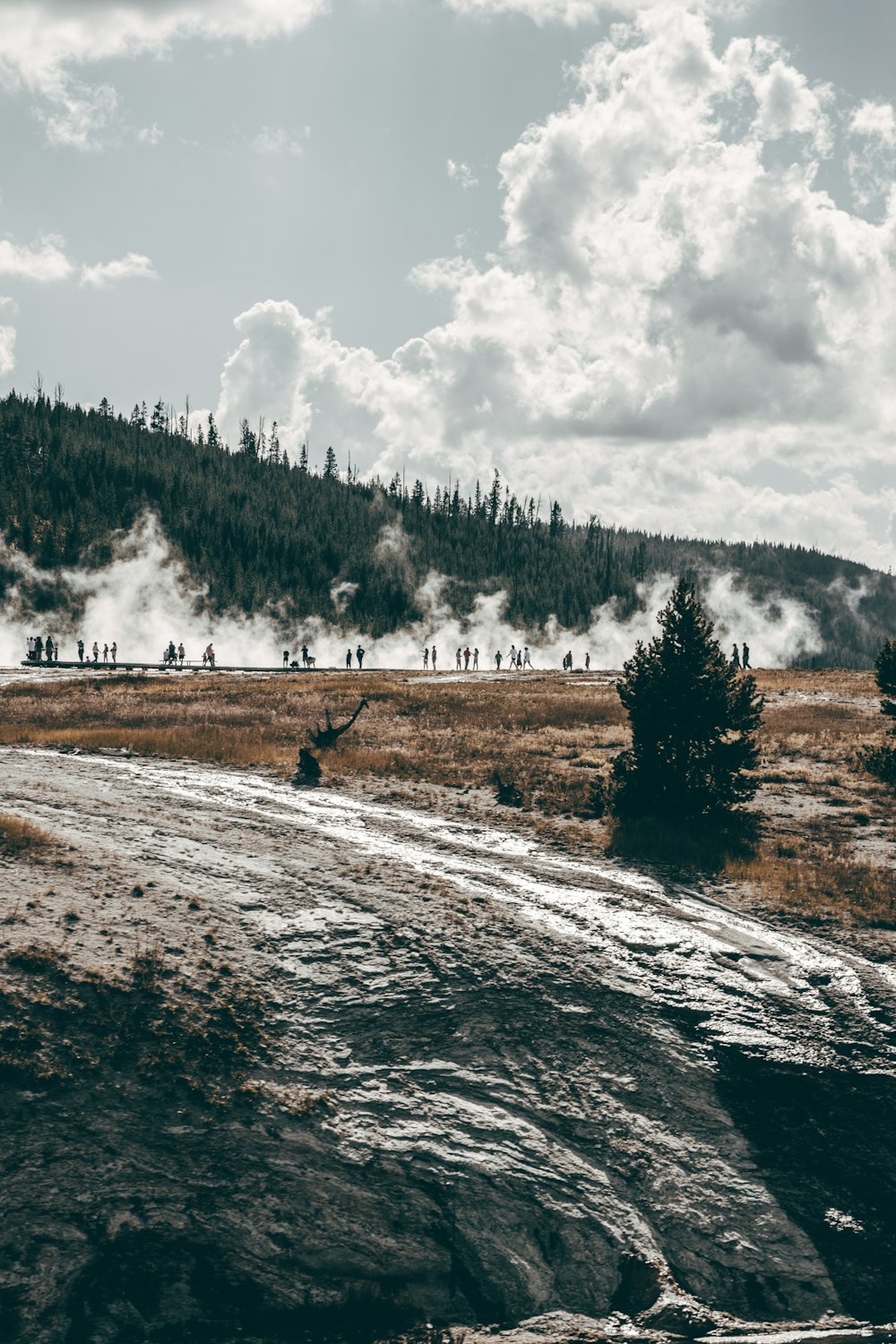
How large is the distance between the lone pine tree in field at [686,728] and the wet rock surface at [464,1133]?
230 inches

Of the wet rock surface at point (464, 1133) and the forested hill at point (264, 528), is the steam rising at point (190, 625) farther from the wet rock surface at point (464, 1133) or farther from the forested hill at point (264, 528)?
the wet rock surface at point (464, 1133)

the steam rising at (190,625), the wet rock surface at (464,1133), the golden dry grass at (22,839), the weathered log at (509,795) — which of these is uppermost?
the steam rising at (190,625)

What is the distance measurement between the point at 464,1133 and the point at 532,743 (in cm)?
2155

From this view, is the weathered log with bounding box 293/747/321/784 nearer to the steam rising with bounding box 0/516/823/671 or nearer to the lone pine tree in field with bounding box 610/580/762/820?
the lone pine tree in field with bounding box 610/580/762/820

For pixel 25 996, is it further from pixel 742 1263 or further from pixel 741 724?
pixel 741 724

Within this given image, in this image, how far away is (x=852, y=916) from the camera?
1535cm

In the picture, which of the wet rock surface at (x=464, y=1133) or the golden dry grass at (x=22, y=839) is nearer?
the wet rock surface at (x=464, y=1133)

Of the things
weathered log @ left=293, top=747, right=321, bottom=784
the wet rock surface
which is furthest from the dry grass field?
the wet rock surface

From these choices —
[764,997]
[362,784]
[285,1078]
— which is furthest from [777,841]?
[285,1078]

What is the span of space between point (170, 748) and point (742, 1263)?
2221 cm

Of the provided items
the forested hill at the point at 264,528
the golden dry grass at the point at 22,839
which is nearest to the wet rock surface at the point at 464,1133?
the golden dry grass at the point at 22,839

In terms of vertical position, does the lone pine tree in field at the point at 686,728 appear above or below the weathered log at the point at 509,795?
above

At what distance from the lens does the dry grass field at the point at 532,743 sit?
18.3 metres

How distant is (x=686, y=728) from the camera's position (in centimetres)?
2094
